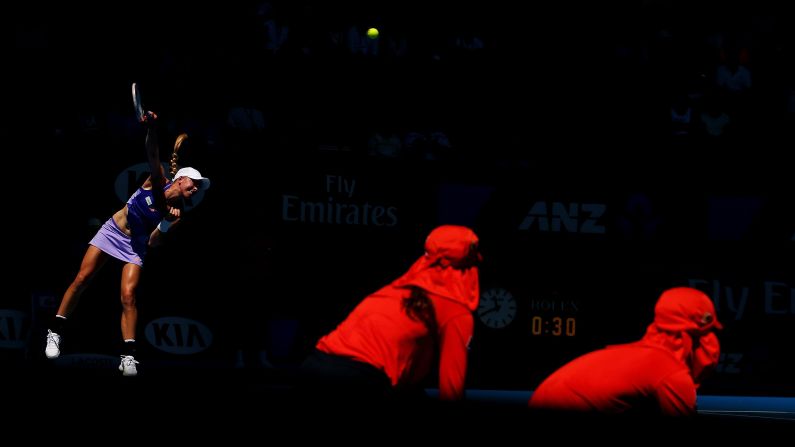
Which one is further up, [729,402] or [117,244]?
[117,244]

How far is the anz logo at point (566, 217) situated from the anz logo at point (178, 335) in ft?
9.56

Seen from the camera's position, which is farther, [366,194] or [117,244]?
[366,194]

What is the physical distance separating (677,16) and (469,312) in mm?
10630

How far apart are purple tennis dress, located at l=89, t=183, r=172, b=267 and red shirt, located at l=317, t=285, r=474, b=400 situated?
4248 mm

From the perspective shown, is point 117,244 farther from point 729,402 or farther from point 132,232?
point 729,402

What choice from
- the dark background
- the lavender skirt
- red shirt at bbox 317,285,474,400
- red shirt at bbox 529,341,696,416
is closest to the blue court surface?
the dark background

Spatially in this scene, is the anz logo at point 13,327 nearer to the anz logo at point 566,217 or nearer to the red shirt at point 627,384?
the anz logo at point 566,217

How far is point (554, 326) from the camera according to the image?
9.75 metres

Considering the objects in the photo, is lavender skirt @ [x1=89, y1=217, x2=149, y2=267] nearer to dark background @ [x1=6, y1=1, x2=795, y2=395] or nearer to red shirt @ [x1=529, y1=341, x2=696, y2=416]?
dark background @ [x1=6, y1=1, x2=795, y2=395]

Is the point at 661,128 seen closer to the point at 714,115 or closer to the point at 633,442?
the point at 714,115

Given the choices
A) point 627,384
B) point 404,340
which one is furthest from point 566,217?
point 627,384

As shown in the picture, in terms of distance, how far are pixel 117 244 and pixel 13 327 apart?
1.28 m

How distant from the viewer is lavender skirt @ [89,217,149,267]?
27.8 ft

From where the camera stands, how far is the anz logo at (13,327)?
353 inches
